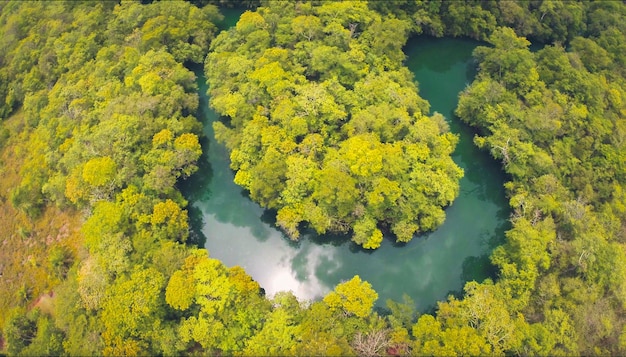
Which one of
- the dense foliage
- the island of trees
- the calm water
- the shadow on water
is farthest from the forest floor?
the dense foliage

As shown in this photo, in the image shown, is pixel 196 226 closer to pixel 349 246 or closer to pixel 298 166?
pixel 298 166

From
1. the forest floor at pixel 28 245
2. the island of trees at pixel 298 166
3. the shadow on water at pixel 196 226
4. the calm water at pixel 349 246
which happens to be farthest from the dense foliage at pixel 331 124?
the forest floor at pixel 28 245

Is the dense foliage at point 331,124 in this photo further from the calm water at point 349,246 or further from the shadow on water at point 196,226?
the shadow on water at point 196,226

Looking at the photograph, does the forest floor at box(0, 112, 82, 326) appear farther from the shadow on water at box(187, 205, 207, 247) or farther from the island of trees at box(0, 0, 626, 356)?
the shadow on water at box(187, 205, 207, 247)

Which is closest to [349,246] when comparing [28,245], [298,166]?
[298,166]

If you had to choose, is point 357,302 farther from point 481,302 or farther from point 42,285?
point 42,285
